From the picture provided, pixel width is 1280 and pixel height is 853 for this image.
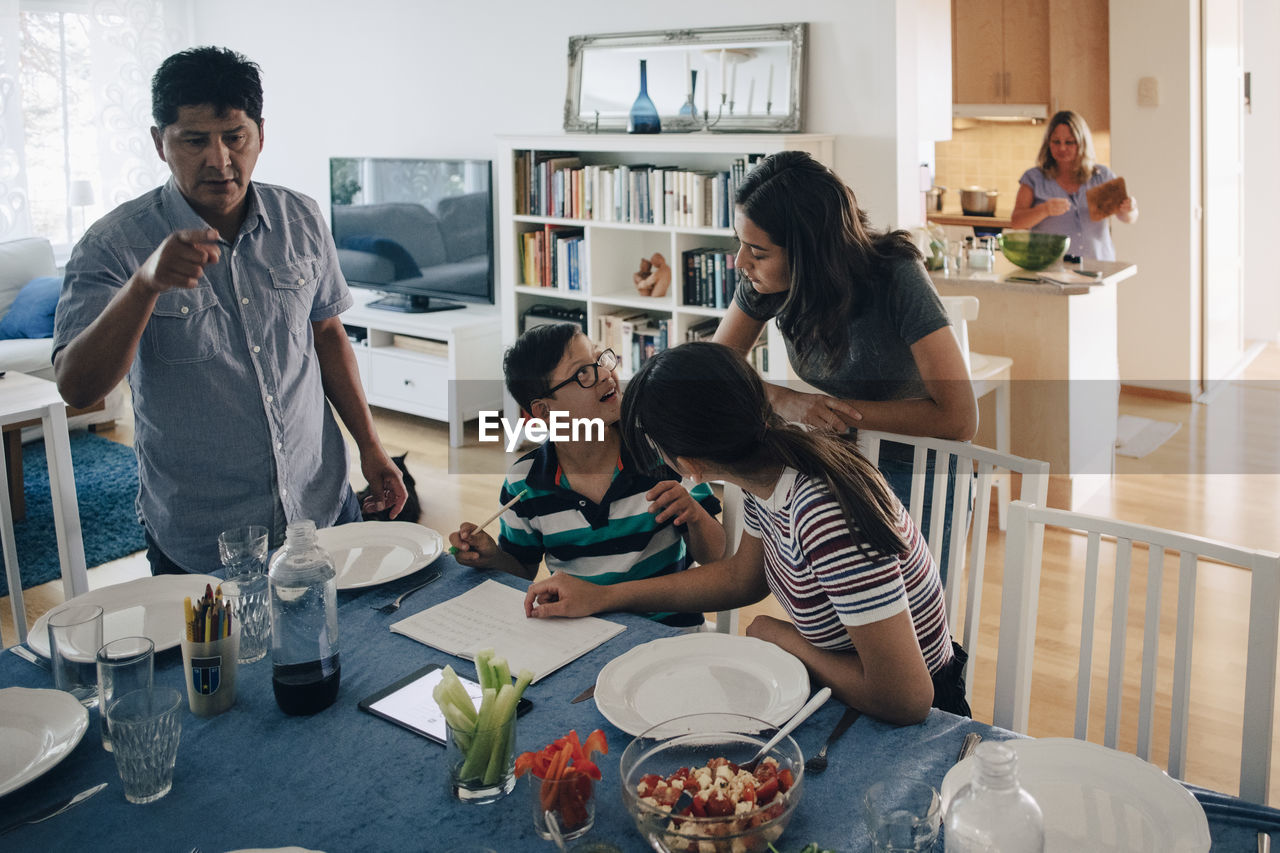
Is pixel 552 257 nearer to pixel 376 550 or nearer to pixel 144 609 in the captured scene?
pixel 376 550

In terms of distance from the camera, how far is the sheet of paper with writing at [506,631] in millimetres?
1507

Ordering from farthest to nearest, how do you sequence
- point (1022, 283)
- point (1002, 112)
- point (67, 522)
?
point (1002, 112) < point (1022, 283) < point (67, 522)

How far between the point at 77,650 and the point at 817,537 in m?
0.92

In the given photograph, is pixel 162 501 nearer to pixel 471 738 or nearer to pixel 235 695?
pixel 235 695

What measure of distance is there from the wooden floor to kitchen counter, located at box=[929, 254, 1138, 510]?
23 centimetres

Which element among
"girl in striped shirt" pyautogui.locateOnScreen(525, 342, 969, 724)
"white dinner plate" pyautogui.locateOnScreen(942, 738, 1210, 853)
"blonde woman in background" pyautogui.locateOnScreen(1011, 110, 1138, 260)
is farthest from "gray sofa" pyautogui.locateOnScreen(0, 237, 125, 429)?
"white dinner plate" pyautogui.locateOnScreen(942, 738, 1210, 853)

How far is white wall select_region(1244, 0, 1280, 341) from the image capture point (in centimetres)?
626

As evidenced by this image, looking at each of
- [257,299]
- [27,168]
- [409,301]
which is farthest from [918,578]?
[27,168]

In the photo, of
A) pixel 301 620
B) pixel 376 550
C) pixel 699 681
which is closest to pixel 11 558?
pixel 376 550

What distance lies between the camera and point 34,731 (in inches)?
51.7

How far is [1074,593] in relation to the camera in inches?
132

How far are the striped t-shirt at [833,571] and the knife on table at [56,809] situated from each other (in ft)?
2.79

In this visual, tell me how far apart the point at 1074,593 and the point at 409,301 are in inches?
137

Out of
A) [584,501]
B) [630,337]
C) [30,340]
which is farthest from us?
[30,340]
